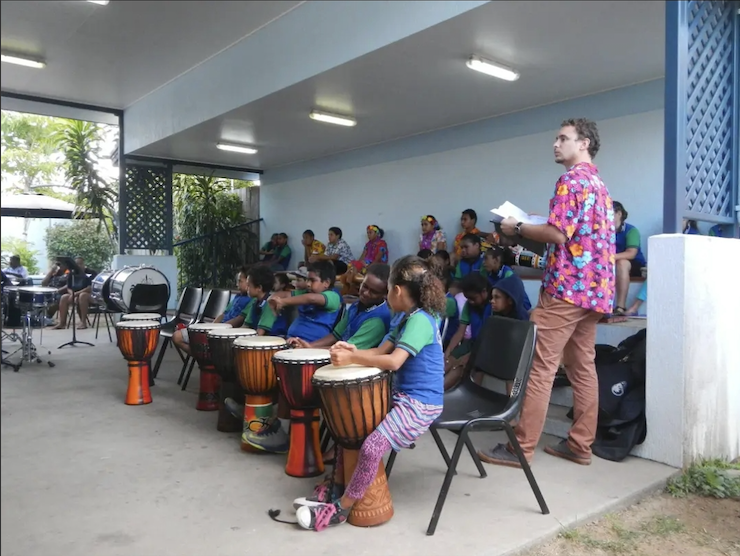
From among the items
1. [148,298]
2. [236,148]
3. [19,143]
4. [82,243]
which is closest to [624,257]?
[148,298]

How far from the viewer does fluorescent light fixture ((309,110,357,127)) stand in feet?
23.7

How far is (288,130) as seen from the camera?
821cm

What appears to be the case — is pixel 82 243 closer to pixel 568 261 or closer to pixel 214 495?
pixel 214 495

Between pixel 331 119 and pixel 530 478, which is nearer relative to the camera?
pixel 530 478

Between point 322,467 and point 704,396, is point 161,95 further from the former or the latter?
point 704,396

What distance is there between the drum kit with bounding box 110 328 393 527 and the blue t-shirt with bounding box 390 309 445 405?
0.10m

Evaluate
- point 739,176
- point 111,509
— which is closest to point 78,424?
point 111,509

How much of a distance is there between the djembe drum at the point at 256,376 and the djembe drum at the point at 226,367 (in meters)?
0.28

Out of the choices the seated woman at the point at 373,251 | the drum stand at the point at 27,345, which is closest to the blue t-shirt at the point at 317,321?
the drum stand at the point at 27,345

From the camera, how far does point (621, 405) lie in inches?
128

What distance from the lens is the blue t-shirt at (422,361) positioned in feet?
7.69

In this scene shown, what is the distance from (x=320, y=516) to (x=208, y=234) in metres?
10.0

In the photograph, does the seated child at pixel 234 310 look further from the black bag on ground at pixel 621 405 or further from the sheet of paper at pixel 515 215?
the black bag on ground at pixel 621 405

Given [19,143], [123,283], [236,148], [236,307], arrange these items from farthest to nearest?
1. [236,148]
2. [123,283]
3. [236,307]
4. [19,143]
